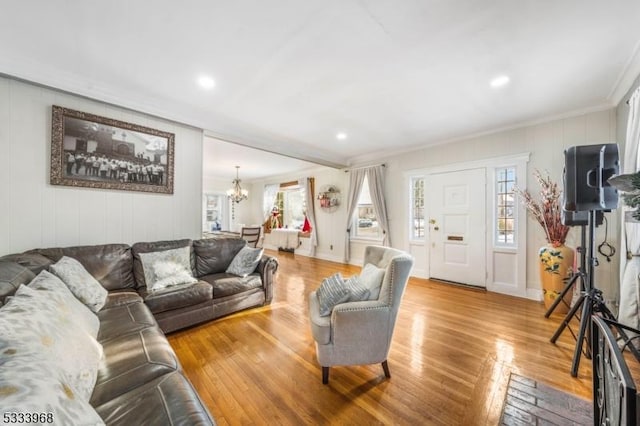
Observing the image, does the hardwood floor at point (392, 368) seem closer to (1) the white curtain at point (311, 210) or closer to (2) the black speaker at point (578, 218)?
(2) the black speaker at point (578, 218)

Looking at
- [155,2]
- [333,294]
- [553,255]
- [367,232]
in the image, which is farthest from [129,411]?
[367,232]

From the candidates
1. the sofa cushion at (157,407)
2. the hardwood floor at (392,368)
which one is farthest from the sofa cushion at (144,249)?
the sofa cushion at (157,407)

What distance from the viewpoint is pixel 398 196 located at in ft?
16.4

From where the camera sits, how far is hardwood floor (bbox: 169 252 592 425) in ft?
5.00

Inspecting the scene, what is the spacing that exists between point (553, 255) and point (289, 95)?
3.71 metres

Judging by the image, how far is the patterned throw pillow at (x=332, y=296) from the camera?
1.80 m

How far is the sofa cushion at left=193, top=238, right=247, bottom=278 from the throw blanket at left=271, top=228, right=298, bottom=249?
151 inches

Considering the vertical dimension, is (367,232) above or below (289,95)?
below

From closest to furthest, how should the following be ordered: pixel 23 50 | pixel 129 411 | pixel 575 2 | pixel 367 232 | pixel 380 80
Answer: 1. pixel 129 411
2. pixel 575 2
3. pixel 23 50
4. pixel 380 80
5. pixel 367 232

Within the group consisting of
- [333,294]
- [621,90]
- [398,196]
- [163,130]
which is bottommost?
[333,294]

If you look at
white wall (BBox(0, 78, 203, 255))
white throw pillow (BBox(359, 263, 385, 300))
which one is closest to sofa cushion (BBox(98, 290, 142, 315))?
white wall (BBox(0, 78, 203, 255))

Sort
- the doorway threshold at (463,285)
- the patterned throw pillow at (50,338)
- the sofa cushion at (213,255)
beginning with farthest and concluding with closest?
the doorway threshold at (463,285)
the sofa cushion at (213,255)
the patterned throw pillow at (50,338)

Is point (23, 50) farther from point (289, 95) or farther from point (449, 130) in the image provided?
point (449, 130)

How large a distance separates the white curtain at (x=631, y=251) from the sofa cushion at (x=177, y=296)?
12.3ft
